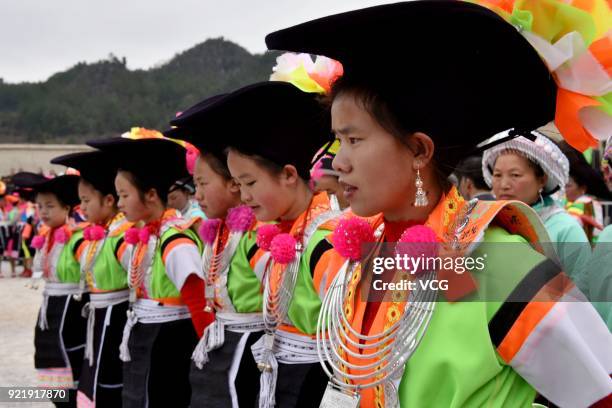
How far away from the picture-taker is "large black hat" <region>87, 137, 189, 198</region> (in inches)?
179

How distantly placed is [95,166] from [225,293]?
7.87ft

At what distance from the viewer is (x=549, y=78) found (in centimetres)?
167

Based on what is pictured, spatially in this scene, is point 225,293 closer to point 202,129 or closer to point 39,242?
point 202,129

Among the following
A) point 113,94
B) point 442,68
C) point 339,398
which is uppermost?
point 113,94

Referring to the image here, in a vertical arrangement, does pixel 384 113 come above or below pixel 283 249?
above

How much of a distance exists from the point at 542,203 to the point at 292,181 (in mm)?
1877

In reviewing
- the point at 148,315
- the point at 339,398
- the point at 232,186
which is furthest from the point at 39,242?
the point at 339,398

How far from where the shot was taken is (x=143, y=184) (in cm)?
455

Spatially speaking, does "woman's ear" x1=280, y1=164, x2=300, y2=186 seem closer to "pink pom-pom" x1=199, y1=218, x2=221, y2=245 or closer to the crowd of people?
the crowd of people

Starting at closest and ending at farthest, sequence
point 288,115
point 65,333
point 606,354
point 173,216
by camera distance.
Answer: point 606,354 < point 288,115 < point 173,216 < point 65,333

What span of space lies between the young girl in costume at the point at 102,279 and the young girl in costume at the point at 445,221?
10.5 feet

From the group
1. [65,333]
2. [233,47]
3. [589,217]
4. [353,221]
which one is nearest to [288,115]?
[353,221]

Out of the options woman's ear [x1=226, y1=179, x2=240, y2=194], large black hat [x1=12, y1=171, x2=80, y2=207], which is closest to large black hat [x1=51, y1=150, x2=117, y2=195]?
large black hat [x1=12, y1=171, x2=80, y2=207]

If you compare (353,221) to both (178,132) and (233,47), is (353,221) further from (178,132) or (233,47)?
(233,47)
